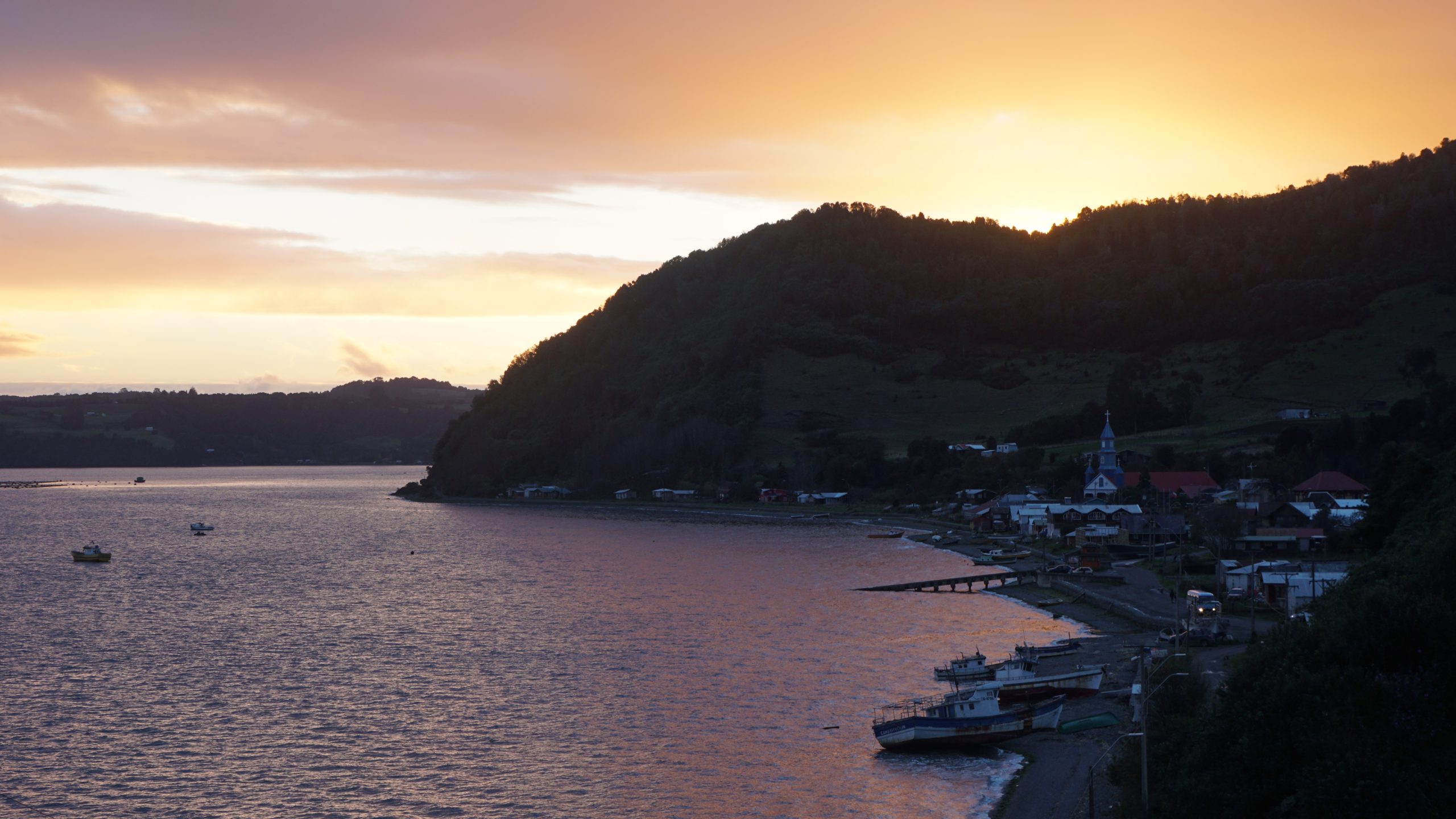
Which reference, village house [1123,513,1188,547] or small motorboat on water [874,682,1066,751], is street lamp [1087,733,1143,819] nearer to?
small motorboat on water [874,682,1066,751]

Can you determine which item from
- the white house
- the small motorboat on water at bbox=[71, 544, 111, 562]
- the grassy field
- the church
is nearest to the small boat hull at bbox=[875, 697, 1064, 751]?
the white house

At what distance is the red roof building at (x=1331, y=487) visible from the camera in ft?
273

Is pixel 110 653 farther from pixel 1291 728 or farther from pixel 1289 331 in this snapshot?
pixel 1289 331

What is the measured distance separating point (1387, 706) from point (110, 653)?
4873cm

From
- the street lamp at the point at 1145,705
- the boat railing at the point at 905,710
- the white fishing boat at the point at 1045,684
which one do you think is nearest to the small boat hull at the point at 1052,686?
the white fishing boat at the point at 1045,684

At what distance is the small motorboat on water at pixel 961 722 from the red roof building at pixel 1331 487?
54749mm

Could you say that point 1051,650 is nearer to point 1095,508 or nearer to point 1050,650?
point 1050,650

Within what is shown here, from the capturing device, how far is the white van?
48334 millimetres

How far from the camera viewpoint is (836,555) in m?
90.8

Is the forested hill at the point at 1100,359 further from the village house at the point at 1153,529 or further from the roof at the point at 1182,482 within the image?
the village house at the point at 1153,529

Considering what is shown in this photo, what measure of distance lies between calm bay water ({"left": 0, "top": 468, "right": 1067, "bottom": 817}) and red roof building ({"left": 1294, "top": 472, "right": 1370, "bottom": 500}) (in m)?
24.7

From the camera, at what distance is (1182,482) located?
96.9m

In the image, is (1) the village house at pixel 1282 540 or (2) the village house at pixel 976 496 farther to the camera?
(2) the village house at pixel 976 496

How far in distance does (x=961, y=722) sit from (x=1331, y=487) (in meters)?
60.1
